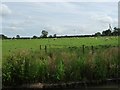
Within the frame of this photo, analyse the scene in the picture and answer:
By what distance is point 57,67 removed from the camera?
14773mm

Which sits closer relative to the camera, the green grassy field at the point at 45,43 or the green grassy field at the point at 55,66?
the green grassy field at the point at 55,66

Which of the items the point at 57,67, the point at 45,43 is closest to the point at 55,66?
the point at 57,67

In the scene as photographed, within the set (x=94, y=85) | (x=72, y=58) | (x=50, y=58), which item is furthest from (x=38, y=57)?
(x=94, y=85)

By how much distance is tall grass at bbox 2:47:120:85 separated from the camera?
1388 centimetres

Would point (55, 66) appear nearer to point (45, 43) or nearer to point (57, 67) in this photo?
point (57, 67)

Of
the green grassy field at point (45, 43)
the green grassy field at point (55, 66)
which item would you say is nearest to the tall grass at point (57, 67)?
the green grassy field at point (55, 66)

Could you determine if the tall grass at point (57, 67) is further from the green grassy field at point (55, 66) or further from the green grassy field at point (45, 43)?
the green grassy field at point (45, 43)

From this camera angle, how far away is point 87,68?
15.7m

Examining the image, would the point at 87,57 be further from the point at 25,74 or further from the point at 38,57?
the point at 25,74

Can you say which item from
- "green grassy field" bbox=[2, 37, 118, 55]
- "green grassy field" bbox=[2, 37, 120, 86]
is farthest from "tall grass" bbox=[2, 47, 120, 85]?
"green grassy field" bbox=[2, 37, 118, 55]

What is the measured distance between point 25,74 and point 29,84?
417 mm

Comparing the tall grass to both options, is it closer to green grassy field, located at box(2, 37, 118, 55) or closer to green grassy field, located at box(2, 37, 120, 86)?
green grassy field, located at box(2, 37, 120, 86)

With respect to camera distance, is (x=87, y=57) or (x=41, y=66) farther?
(x=87, y=57)

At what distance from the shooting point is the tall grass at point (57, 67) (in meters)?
13.9
